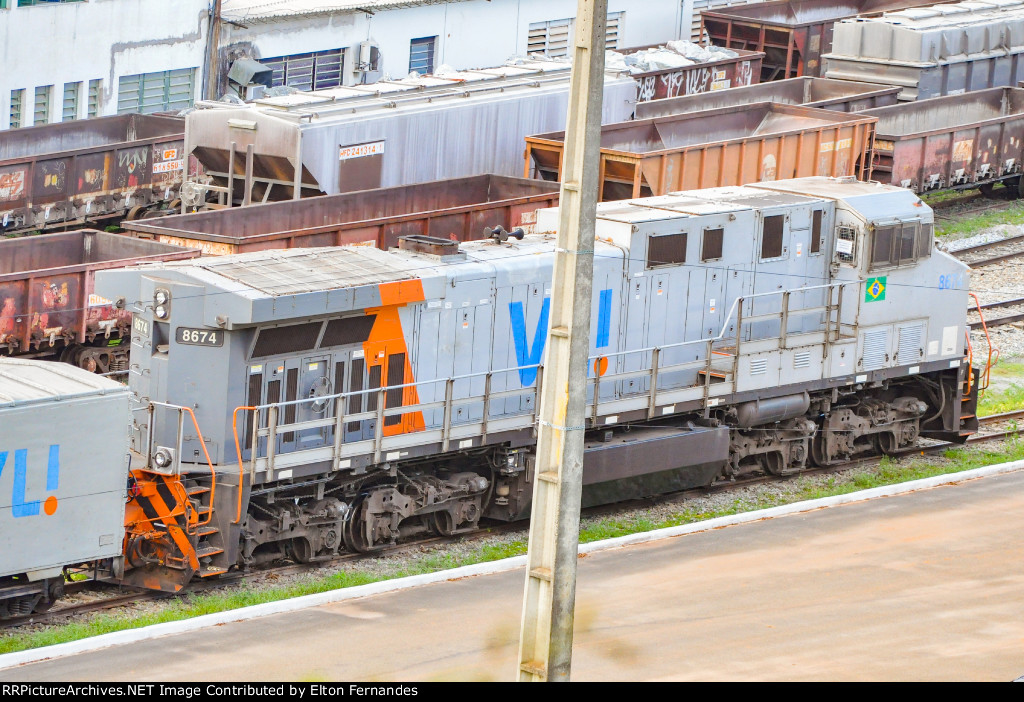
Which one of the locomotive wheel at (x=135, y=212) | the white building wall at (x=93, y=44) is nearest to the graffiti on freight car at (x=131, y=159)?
the locomotive wheel at (x=135, y=212)

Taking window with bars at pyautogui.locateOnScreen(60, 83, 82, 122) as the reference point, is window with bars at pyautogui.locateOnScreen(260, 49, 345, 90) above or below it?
above

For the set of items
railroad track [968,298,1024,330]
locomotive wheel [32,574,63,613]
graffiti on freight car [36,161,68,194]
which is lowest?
locomotive wheel [32,574,63,613]

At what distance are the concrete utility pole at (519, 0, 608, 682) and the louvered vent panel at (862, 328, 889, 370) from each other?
41.7ft

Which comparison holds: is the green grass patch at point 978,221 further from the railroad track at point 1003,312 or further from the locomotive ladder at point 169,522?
the locomotive ladder at point 169,522

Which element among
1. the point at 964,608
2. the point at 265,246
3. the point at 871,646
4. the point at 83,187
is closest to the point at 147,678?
the point at 871,646

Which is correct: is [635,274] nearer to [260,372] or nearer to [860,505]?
[860,505]

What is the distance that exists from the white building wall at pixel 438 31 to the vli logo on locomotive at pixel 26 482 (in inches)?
1108

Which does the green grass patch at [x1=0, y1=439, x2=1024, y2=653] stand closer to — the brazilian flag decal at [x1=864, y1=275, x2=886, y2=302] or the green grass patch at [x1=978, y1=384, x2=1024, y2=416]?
the green grass patch at [x1=978, y1=384, x2=1024, y2=416]

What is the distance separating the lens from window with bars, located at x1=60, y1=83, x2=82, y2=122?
39.4 meters

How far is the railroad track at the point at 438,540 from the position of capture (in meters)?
16.5

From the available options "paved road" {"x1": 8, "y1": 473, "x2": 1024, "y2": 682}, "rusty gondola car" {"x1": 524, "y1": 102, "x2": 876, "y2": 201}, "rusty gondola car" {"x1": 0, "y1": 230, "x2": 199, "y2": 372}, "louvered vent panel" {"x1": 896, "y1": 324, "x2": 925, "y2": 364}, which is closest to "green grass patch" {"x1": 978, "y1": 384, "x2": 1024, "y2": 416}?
"louvered vent panel" {"x1": 896, "y1": 324, "x2": 925, "y2": 364}

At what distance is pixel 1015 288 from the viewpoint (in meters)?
32.6
